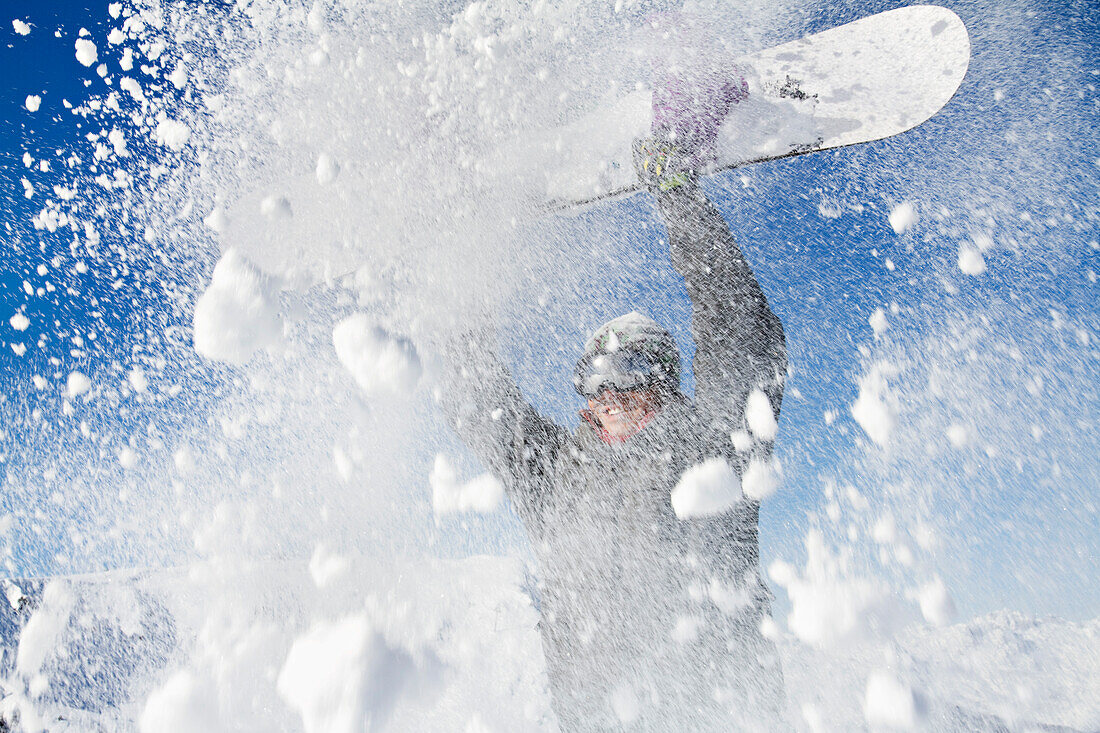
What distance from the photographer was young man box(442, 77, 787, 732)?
6.85 ft

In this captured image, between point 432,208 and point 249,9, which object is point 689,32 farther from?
point 249,9

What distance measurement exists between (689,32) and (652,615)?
114 inches

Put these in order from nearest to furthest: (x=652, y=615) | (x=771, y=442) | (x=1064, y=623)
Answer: (x=652, y=615) → (x=771, y=442) → (x=1064, y=623)

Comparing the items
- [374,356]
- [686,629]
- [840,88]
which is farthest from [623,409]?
[840,88]

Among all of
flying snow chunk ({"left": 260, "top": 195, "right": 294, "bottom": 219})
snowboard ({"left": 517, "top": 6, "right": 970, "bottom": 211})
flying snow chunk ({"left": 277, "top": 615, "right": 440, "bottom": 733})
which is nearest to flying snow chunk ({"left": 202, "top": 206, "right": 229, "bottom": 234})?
flying snow chunk ({"left": 260, "top": 195, "right": 294, "bottom": 219})

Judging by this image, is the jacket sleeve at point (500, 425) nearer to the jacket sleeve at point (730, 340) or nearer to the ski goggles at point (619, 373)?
the ski goggles at point (619, 373)

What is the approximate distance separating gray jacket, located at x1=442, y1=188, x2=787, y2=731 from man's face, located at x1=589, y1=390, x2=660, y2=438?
62 millimetres

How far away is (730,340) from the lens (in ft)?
7.34

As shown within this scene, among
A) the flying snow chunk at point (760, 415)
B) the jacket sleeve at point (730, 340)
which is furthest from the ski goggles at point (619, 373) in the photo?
the flying snow chunk at point (760, 415)

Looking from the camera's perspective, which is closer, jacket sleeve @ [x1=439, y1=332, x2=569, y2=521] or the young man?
the young man

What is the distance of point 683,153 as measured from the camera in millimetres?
2840

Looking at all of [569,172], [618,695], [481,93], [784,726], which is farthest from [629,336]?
[481,93]

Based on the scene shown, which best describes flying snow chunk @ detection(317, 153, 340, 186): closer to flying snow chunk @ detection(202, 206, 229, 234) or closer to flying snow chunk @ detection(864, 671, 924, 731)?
flying snow chunk @ detection(202, 206, 229, 234)

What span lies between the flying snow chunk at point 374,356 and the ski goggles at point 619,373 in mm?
827
